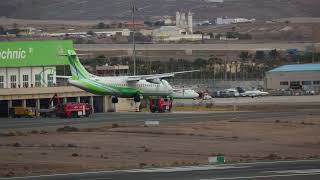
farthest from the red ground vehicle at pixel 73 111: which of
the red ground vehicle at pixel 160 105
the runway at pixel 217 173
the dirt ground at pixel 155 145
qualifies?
the runway at pixel 217 173

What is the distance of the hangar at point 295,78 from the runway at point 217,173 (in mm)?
72875

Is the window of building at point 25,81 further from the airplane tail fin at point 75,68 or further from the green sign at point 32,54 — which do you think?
the airplane tail fin at point 75,68

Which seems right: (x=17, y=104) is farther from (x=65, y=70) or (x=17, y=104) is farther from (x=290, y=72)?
(x=290, y=72)

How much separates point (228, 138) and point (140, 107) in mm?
34591

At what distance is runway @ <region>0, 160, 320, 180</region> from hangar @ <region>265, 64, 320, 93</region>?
72875mm

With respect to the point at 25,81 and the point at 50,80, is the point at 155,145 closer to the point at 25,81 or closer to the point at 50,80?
the point at 25,81

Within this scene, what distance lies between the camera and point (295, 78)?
114812 mm

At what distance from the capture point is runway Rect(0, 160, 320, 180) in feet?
116

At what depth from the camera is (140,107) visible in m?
87.3

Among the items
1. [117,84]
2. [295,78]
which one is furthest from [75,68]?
[295,78]

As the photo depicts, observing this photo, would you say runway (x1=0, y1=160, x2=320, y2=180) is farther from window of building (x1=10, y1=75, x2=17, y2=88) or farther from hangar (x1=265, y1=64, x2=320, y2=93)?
hangar (x1=265, y1=64, x2=320, y2=93)

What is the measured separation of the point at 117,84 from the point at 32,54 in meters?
8.93

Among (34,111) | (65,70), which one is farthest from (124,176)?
(65,70)

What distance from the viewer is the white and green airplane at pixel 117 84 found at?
80938 millimetres
